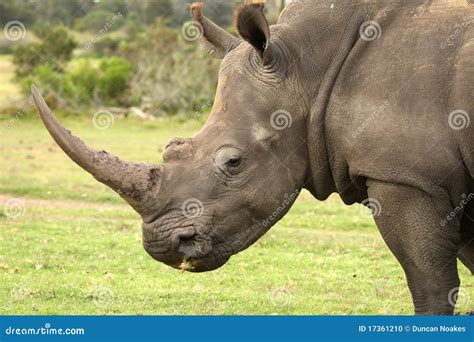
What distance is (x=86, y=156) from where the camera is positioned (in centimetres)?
607

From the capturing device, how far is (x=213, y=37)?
23.0ft

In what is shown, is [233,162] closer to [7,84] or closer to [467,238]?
[467,238]

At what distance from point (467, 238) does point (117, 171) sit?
2330 mm

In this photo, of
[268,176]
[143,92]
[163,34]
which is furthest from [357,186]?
[163,34]

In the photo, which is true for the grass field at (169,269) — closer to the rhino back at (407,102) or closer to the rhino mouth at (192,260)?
the rhino mouth at (192,260)

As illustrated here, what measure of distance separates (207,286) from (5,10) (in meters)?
32.2

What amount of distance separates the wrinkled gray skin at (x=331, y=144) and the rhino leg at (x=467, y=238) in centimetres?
2

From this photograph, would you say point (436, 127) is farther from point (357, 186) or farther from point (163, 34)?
point (163, 34)

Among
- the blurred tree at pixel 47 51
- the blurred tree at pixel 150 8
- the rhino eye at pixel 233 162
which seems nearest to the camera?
the rhino eye at pixel 233 162

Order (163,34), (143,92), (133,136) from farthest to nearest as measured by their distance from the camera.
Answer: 1. (163,34)
2. (143,92)
3. (133,136)

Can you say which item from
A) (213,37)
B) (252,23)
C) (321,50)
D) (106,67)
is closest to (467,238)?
(321,50)

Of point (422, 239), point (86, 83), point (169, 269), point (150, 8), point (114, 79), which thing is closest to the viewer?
point (422, 239)

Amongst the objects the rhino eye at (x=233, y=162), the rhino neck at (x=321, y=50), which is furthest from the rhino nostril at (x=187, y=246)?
the rhino neck at (x=321, y=50)

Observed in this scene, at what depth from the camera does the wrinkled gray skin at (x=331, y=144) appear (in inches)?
232
